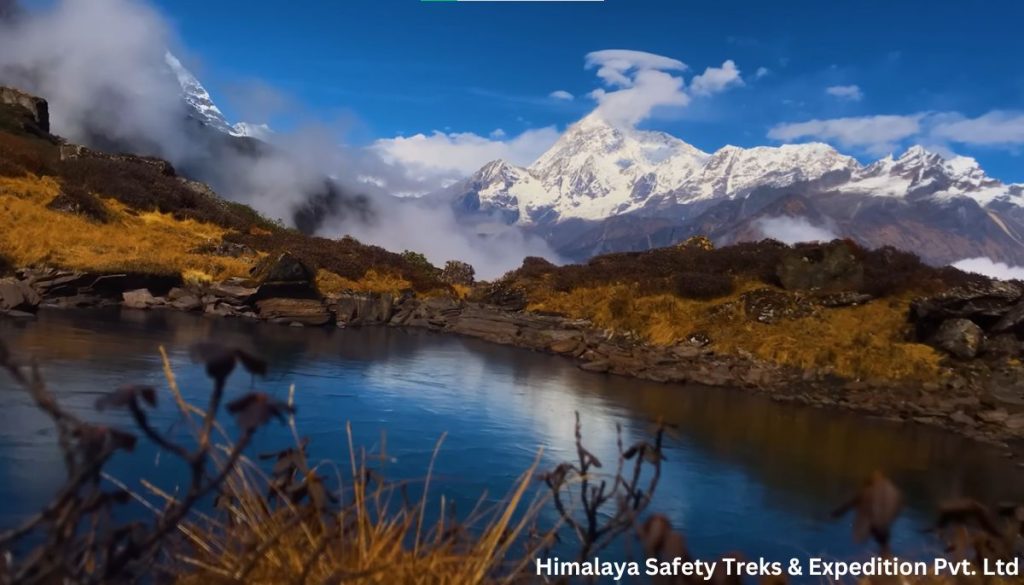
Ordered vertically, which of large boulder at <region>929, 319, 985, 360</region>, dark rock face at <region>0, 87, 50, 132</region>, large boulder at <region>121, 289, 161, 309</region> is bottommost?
large boulder at <region>929, 319, 985, 360</region>

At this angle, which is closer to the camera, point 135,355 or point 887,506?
point 887,506

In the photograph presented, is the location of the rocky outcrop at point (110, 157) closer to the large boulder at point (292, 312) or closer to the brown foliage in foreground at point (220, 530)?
the large boulder at point (292, 312)

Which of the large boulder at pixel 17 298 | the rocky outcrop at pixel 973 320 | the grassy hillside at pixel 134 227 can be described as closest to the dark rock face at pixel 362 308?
the grassy hillside at pixel 134 227

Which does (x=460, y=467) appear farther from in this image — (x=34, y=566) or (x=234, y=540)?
(x=34, y=566)

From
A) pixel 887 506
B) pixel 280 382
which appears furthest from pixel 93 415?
pixel 887 506

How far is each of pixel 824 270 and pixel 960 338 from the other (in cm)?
574

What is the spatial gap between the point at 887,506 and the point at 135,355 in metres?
13.7

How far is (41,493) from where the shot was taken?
6629mm

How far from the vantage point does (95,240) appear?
21875mm

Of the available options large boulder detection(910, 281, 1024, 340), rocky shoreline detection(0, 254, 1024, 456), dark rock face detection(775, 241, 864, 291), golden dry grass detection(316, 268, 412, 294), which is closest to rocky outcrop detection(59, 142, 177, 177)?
golden dry grass detection(316, 268, 412, 294)

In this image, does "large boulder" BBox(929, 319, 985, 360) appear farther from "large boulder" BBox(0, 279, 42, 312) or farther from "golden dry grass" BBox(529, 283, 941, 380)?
"large boulder" BBox(0, 279, 42, 312)

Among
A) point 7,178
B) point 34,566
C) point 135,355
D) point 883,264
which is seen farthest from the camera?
point 883,264

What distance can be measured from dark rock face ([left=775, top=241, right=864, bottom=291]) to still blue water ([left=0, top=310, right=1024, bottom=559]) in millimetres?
7589

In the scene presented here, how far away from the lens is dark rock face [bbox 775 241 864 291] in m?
23.5
